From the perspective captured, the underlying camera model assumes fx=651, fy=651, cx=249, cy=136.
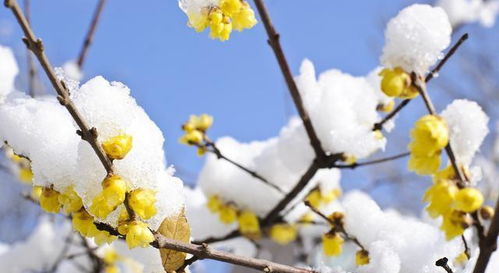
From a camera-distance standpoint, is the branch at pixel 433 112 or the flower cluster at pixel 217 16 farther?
the flower cluster at pixel 217 16

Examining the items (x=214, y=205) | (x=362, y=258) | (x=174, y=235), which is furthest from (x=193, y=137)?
(x=174, y=235)

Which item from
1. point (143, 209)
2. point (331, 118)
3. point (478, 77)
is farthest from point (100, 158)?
point (478, 77)

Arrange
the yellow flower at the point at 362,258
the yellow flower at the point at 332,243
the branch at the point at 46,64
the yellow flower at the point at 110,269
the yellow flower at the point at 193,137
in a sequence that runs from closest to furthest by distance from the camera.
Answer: the branch at the point at 46,64 < the yellow flower at the point at 362,258 < the yellow flower at the point at 332,243 < the yellow flower at the point at 193,137 < the yellow flower at the point at 110,269

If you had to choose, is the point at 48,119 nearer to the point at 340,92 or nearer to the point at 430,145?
the point at 430,145

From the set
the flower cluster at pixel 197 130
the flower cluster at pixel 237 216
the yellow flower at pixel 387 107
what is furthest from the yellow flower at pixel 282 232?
the yellow flower at pixel 387 107

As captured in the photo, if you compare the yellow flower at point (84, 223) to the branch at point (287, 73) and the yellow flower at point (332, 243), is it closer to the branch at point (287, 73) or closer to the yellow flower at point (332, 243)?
the yellow flower at point (332, 243)

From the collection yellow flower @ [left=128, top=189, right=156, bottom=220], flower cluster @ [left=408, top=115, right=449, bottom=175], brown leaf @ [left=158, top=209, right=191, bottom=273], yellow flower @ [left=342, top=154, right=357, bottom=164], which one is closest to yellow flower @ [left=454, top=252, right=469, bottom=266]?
yellow flower @ [left=342, top=154, right=357, bottom=164]

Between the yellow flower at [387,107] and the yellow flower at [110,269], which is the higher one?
the yellow flower at [110,269]

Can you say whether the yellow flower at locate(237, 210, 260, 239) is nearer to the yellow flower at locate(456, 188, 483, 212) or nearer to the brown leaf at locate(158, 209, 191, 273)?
the brown leaf at locate(158, 209, 191, 273)
